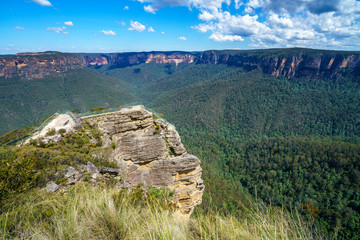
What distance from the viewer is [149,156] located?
13117 mm

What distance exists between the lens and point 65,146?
427 inches

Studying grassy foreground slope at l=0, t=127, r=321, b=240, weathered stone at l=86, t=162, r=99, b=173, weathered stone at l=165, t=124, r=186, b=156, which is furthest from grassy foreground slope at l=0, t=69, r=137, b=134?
grassy foreground slope at l=0, t=127, r=321, b=240

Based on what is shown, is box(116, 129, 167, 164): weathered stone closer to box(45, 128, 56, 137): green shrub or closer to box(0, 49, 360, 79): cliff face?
box(45, 128, 56, 137): green shrub

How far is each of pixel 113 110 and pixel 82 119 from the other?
248cm

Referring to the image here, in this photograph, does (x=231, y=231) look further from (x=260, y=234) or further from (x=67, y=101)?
(x=67, y=101)

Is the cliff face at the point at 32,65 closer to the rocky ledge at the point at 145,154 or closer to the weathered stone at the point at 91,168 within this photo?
the rocky ledge at the point at 145,154

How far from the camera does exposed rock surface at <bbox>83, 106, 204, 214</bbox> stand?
12.3 metres

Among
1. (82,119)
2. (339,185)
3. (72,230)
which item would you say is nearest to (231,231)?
(72,230)

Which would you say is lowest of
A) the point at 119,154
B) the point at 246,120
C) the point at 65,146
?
the point at 246,120

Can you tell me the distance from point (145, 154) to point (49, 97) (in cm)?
12169

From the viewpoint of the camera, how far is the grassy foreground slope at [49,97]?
8188cm

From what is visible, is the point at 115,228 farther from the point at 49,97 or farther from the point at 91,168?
the point at 49,97

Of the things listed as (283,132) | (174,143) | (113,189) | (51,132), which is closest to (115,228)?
(113,189)

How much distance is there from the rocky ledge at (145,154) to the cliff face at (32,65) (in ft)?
450
